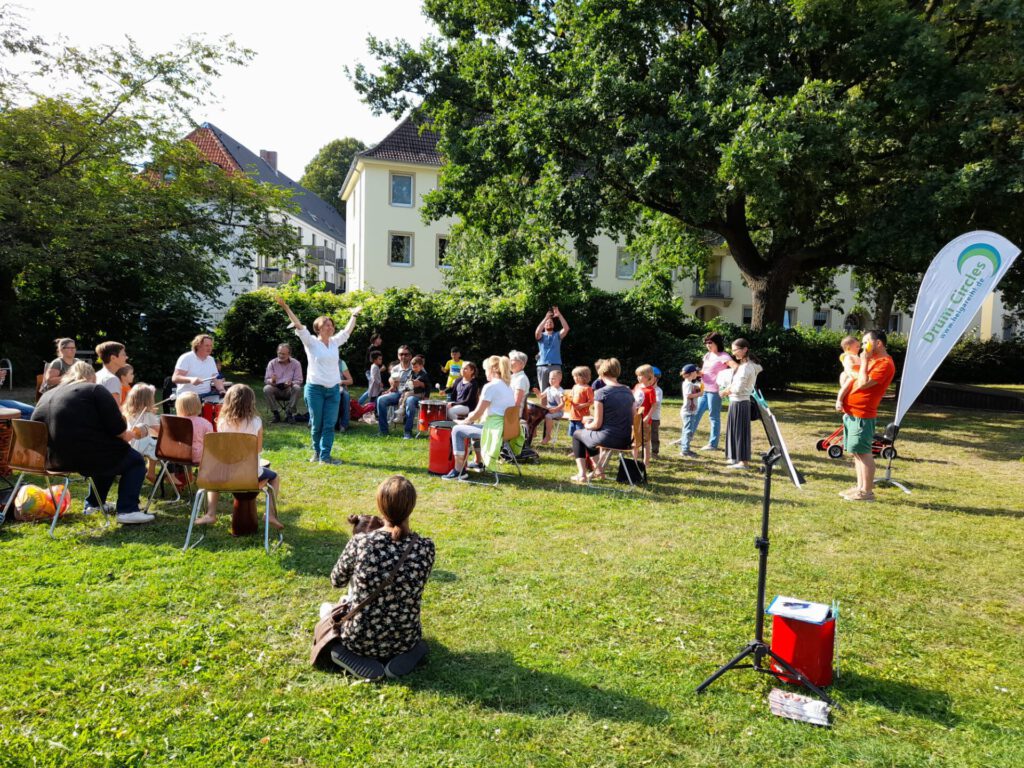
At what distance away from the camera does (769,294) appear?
1931 cm

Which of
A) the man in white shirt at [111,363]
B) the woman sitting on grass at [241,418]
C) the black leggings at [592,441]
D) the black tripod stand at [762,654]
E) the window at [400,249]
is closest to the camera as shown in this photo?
the black tripod stand at [762,654]

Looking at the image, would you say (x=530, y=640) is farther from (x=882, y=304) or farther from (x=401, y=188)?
(x=401, y=188)

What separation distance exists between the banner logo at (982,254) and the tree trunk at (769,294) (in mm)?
10370

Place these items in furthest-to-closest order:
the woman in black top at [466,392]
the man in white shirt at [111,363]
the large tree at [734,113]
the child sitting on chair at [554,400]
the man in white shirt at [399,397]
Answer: the large tree at [734,113]
the man in white shirt at [399,397]
the child sitting on chair at [554,400]
the woman in black top at [466,392]
the man in white shirt at [111,363]

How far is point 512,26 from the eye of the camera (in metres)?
17.8

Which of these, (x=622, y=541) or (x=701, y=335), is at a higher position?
(x=701, y=335)

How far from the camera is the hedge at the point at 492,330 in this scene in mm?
19406

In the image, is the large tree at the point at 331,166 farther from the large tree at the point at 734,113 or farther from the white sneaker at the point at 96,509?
the white sneaker at the point at 96,509

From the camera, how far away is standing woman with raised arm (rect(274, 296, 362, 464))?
356 inches

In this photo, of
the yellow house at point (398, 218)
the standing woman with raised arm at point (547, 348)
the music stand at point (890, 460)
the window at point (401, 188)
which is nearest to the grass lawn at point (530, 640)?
the music stand at point (890, 460)

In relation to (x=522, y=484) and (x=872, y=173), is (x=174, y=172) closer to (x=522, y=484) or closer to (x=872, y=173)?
(x=522, y=484)

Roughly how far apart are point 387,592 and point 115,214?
1514cm

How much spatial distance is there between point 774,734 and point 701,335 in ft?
56.2

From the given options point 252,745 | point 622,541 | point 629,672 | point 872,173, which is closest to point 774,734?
point 629,672
